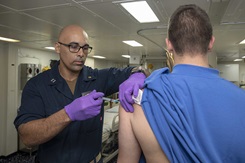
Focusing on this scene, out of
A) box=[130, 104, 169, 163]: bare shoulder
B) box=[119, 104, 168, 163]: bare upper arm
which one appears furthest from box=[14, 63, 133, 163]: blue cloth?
box=[130, 104, 169, 163]: bare shoulder

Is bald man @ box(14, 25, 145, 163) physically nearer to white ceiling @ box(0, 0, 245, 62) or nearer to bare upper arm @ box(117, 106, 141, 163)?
bare upper arm @ box(117, 106, 141, 163)

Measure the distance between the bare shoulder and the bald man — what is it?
34 cm

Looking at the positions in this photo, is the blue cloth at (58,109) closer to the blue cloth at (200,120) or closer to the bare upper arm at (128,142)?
the bare upper arm at (128,142)

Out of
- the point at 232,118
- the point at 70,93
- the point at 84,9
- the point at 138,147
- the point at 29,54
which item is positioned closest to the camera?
the point at 232,118

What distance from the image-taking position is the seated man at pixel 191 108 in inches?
26.8

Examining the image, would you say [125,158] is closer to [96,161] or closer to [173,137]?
Result: [173,137]

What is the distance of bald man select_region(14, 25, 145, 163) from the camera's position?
4.06 feet

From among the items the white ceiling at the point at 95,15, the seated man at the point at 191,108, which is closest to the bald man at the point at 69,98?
the seated man at the point at 191,108

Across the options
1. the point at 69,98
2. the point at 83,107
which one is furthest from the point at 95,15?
the point at 83,107

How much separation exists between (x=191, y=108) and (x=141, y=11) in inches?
63.5

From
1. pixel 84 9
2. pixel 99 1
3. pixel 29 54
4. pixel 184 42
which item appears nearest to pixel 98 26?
pixel 84 9

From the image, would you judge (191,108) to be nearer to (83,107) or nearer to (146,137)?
(146,137)

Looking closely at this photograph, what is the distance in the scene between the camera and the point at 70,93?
4.62 ft

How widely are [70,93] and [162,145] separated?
870 mm
